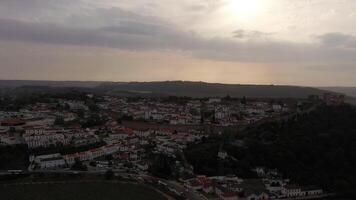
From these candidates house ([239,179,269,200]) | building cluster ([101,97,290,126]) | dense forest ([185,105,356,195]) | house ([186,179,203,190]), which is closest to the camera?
house ([186,179,203,190])

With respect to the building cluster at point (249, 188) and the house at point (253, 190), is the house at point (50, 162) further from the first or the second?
the house at point (253, 190)

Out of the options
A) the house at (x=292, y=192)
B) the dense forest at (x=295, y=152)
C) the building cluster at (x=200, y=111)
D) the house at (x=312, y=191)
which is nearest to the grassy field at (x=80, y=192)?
the dense forest at (x=295, y=152)

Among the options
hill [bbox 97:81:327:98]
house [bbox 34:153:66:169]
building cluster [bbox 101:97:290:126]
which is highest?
hill [bbox 97:81:327:98]

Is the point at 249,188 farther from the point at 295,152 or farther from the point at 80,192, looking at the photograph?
the point at 80,192

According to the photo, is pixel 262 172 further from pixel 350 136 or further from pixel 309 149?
pixel 350 136

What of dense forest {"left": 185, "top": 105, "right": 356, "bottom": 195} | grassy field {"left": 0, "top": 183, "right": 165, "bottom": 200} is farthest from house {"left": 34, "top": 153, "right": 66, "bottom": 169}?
dense forest {"left": 185, "top": 105, "right": 356, "bottom": 195}

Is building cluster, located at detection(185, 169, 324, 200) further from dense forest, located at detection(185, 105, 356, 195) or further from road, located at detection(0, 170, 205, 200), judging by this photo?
dense forest, located at detection(185, 105, 356, 195)

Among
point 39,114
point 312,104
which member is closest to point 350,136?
point 312,104
